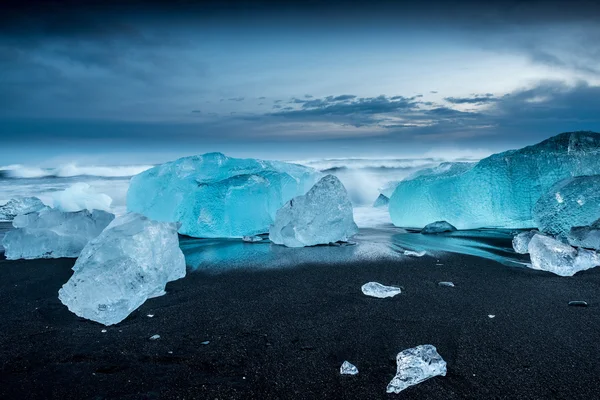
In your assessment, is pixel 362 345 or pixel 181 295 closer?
pixel 362 345

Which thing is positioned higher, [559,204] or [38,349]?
[559,204]

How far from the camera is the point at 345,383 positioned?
164 cm

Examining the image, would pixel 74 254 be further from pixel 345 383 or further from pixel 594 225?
pixel 594 225

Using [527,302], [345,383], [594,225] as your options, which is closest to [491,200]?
[594,225]

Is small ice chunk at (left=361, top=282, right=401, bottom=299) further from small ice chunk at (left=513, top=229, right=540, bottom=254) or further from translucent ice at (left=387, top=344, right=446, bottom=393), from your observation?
small ice chunk at (left=513, top=229, right=540, bottom=254)

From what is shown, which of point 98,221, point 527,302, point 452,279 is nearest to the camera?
point 527,302

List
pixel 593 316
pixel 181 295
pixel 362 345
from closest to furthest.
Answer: pixel 362 345, pixel 593 316, pixel 181 295

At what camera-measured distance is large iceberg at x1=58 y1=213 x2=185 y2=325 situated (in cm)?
235

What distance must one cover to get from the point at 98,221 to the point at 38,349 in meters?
2.44

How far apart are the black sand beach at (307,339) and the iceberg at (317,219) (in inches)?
50.5

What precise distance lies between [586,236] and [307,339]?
10.2ft

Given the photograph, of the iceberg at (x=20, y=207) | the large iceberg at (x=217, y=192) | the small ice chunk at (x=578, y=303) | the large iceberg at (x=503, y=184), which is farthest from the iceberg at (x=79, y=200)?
the small ice chunk at (x=578, y=303)

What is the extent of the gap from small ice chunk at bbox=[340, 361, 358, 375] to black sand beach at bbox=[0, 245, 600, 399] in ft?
0.09

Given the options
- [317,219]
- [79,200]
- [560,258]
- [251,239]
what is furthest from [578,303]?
[79,200]
